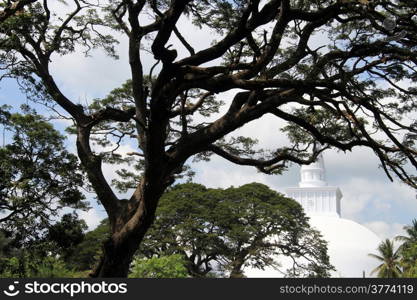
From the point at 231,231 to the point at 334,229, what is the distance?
3268 cm

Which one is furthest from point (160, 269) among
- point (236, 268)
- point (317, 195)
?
point (317, 195)

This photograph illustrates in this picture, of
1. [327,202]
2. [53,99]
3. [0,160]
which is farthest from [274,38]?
[327,202]

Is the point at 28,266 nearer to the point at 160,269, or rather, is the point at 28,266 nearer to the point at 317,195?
the point at 160,269

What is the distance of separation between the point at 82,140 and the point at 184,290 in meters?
4.23

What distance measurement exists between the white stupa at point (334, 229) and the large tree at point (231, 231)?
62.9 feet

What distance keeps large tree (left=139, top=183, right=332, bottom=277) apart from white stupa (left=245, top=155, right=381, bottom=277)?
1916 cm

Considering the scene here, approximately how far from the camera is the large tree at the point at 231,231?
2994 cm

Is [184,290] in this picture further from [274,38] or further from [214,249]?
[214,249]

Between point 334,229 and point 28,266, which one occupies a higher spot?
point 334,229

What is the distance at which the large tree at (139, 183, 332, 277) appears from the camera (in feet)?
98.2

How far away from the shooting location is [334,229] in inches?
2373

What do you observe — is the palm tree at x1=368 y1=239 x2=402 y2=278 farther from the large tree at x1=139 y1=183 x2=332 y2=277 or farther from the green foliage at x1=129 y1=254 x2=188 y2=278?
the green foliage at x1=129 y1=254 x2=188 y2=278

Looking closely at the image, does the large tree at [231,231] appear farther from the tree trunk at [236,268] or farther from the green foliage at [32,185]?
the green foliage at [32,185]

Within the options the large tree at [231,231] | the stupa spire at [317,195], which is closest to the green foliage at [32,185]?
the large tree at [231,231]
